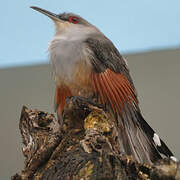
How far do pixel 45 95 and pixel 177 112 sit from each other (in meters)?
1.29

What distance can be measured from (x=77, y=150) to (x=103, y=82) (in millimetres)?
687

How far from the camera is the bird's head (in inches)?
96.1

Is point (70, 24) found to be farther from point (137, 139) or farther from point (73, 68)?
point (137, 139)

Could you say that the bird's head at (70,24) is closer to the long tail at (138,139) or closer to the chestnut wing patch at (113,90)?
the chestnut wing patch at (113,90)

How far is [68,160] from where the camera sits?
4.70 ft

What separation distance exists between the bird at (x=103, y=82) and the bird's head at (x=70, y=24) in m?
0.03

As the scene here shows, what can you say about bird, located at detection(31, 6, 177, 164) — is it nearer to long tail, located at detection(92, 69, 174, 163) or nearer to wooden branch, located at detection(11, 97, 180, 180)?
long tail, located at detection(92, 69, 174, 163)

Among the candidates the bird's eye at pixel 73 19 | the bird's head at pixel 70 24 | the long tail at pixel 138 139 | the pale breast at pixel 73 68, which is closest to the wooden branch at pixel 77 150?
the long tail at pixel 138 139

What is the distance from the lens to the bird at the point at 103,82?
6.59 feet

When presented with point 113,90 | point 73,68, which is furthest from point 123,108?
point 73,68

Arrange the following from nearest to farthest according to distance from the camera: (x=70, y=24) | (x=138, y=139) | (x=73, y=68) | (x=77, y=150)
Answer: (x=77, y=150), (x=138, y=139), (x=73, y=68), (x=70, y=24)

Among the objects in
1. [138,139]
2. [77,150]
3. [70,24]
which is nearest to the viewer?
[77,150]

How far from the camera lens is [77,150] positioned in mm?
1480

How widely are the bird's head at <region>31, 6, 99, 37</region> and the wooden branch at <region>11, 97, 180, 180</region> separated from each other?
821mm
